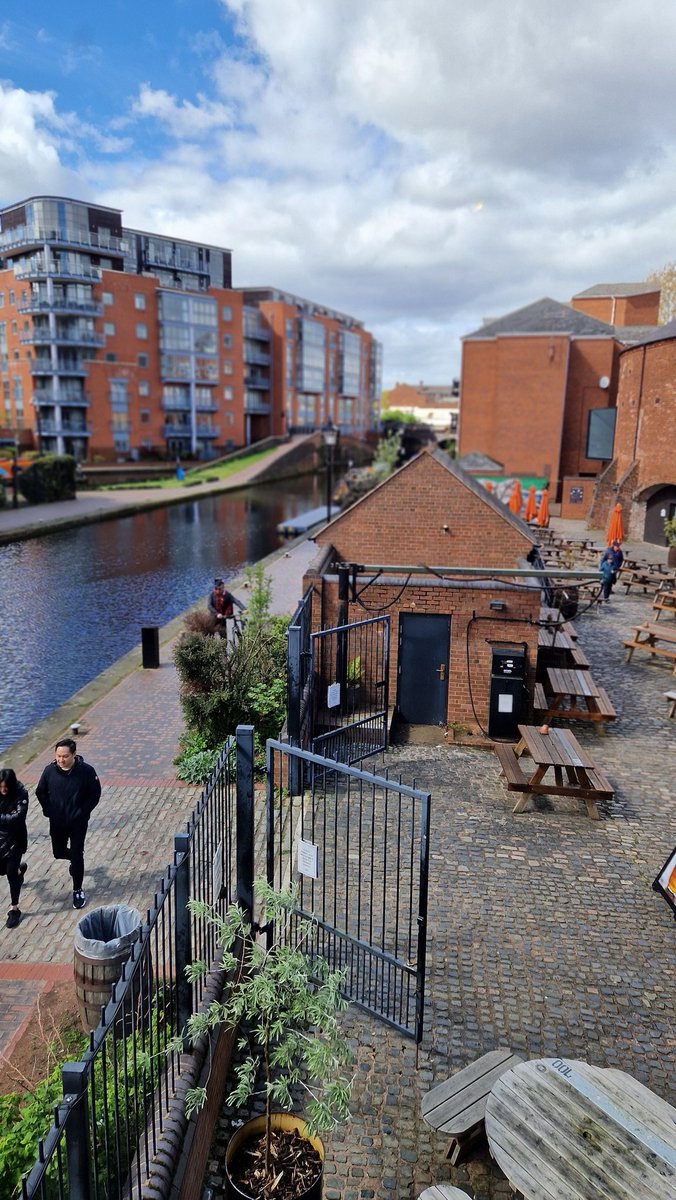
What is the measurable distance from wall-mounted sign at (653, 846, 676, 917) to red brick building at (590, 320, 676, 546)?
2482 cm

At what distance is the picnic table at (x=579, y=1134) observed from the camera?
3514mm

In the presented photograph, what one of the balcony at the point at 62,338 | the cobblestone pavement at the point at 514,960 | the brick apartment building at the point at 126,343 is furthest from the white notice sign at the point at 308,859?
the balcony at the point at 62,338

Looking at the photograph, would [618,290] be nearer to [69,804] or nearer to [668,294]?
[668,294]

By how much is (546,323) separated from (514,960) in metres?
49.5

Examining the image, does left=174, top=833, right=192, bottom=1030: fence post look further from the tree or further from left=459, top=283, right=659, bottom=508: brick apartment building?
the tree

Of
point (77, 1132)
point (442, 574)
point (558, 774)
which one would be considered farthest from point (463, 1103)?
point (442, 574)

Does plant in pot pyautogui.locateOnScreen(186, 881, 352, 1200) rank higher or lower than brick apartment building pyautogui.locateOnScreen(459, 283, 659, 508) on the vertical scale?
lower

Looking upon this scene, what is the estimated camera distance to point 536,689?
38.7 feet

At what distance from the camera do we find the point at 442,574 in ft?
40.3

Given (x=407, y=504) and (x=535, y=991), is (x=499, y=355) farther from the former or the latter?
(x=535, y=991)

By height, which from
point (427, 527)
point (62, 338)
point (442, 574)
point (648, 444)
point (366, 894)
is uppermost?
point (62, 338)

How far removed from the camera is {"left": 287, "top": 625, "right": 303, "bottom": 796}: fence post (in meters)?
8.65

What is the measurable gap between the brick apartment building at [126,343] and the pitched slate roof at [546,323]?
98.8ft

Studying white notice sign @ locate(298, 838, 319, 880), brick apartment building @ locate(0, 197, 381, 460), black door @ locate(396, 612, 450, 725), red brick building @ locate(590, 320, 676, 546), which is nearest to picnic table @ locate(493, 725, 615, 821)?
black door @ locate(396, 612, 450, 725)
